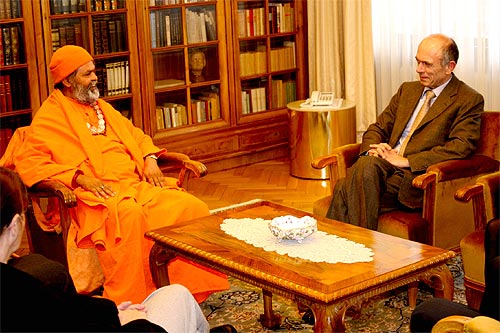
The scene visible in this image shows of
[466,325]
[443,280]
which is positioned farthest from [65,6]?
[466,325]

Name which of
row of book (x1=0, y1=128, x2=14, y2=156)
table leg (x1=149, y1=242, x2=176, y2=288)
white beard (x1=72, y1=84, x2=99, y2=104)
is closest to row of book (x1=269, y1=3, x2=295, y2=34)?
row of book (x1=0, y1=128, x2=14, y2=156)

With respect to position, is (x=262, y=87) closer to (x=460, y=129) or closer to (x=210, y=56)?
(x=210, y=56)

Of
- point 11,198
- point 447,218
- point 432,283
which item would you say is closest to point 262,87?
point 447,218

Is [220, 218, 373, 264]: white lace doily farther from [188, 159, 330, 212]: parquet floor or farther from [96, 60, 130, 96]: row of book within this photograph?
[96, 60, 130, 96]: row of book

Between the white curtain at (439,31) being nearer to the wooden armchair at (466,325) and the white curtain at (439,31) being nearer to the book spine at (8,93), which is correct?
the book spine at (8,93)

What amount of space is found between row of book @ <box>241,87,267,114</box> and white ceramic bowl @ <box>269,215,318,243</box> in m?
3.55

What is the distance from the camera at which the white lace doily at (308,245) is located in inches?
139

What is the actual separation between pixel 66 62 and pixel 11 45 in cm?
139

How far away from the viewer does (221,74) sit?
711 centimetres

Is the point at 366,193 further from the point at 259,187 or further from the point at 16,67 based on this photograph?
the point at 16,67

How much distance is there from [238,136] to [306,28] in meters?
1.11

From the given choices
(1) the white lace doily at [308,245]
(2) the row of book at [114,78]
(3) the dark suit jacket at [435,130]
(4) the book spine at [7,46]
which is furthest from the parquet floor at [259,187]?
(1) the white lace doily at [308,245]

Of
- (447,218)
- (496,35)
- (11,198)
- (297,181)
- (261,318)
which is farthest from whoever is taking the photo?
(297,181)

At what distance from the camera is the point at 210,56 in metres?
7.09
